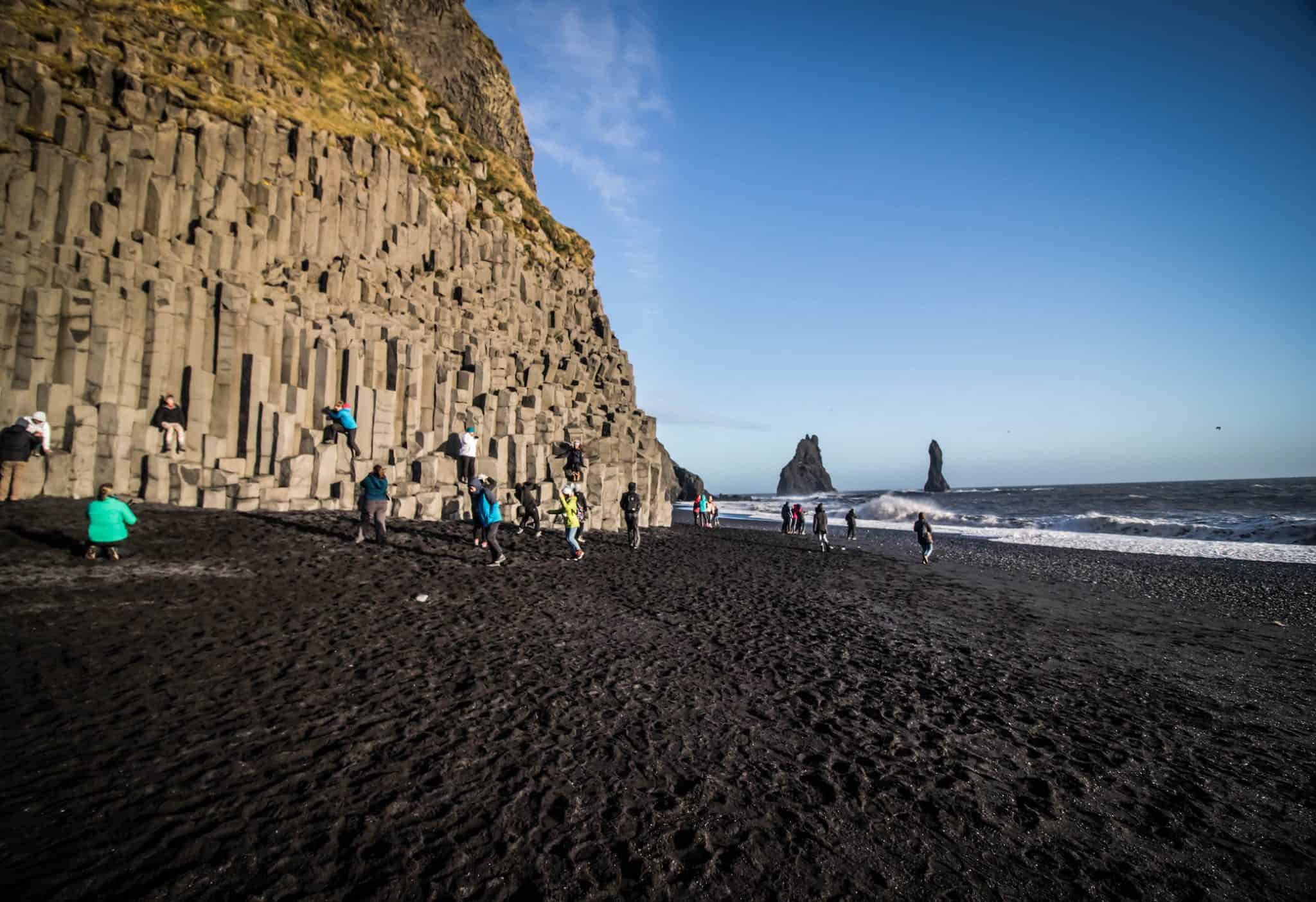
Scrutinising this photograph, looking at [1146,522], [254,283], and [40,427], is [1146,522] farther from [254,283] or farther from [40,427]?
[40,427]

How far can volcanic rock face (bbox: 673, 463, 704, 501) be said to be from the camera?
8462 cm

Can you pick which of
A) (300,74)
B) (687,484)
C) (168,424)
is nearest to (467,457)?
(168,424)

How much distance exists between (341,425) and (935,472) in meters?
145

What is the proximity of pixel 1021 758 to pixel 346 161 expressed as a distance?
28.4 metres

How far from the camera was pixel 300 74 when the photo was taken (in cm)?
2666

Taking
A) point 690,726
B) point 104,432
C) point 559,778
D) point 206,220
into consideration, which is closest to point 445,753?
point 559,778

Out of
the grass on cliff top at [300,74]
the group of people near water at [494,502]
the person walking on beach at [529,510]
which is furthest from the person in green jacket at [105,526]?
the grass on cliff top at [300,74]

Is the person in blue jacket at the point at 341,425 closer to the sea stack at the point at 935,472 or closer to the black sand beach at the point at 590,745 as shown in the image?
the black sand beach at the point at 590,745

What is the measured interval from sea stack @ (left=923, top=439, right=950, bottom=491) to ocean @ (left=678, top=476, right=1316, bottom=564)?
5615 centimetres

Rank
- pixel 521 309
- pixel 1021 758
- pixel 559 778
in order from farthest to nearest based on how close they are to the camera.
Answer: pixel 521 309 → pixel 1021 758 → pixel 559 778

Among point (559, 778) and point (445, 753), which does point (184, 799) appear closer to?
point (445, 753)

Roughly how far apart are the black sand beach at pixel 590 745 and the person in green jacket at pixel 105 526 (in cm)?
50

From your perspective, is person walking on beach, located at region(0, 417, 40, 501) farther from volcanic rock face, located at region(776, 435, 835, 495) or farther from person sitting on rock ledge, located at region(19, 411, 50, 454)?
volcanic rock face, located at region(776, 435, 835, 495)

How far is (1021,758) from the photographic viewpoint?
19.9ft
